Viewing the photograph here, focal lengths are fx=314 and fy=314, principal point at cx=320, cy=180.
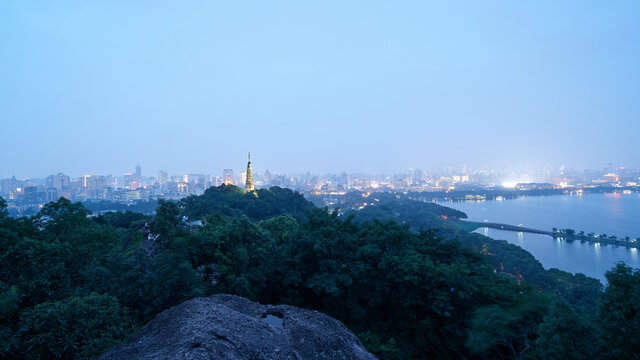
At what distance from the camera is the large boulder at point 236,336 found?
106 inches

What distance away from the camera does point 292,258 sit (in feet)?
19.7

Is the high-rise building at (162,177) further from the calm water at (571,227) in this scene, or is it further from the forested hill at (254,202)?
the calm water at (571,227)

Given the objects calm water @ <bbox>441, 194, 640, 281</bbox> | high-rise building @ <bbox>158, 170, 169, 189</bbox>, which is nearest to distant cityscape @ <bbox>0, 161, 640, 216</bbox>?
high-rise building @ <bbox>158, 170, 169, 189</bbox>

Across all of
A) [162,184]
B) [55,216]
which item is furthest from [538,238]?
[162,184]

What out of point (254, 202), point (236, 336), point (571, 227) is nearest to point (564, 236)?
point (571, 227)

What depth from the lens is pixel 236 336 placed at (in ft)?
9.89

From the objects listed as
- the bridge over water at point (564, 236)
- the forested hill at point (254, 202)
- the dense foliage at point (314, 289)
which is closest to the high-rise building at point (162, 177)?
the forested hill at point (254, 202)

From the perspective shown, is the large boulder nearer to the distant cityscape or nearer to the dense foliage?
the dense foliage

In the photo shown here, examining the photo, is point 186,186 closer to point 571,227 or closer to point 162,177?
point 162,177

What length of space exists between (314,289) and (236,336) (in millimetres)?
2522

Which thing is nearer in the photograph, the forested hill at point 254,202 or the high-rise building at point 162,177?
the forested hill at point 254,202

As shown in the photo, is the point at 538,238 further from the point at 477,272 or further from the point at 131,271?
the point at 131,271

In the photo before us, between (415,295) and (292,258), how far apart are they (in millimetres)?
2298

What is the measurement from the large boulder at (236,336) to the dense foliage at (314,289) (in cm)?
74
